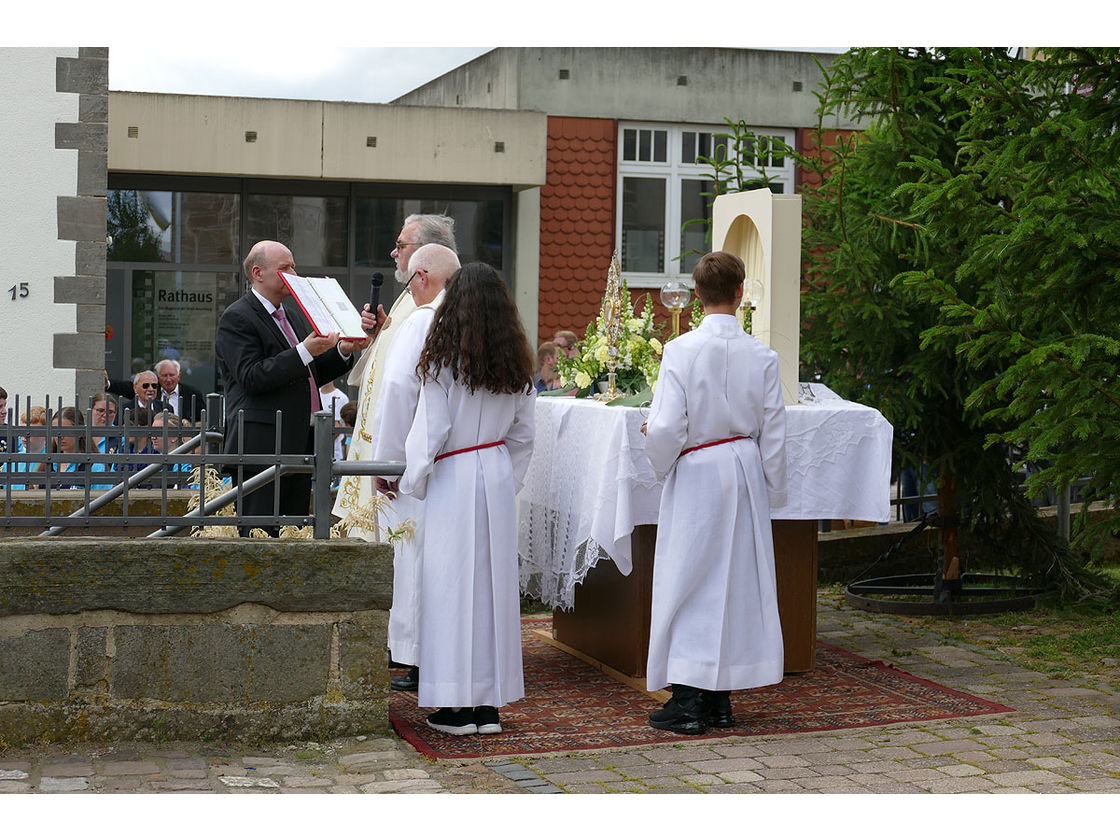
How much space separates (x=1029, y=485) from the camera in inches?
265

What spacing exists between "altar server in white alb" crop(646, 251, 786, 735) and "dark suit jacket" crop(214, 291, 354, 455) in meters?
1.73

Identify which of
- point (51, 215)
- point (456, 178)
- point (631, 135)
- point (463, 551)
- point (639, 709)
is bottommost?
point (639, 709)

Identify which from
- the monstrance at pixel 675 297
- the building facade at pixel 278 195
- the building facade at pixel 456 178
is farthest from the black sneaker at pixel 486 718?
the building facade at pixel 278 195

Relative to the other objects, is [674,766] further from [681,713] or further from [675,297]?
[675,297]

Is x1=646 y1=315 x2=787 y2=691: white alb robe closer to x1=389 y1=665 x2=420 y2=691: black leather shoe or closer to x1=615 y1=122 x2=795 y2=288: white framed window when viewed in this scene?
x1=389 y1=665 x2=420 y2=691: black leather shoe

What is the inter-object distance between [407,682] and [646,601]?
1251 mm

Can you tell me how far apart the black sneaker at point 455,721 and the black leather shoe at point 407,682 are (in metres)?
0.80

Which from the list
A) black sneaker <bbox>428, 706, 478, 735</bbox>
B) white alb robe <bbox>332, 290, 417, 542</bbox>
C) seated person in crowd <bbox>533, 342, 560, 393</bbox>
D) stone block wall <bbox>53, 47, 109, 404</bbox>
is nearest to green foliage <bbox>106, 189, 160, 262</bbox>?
stone block wall <bbox>53, 47, 109, 404</bbox>

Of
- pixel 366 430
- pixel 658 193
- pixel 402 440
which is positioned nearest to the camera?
pixel 402 440

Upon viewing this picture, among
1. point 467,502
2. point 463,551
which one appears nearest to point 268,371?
point 467,502

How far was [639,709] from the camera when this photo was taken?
6539 millimetres

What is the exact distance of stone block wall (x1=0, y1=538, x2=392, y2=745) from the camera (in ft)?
17.8

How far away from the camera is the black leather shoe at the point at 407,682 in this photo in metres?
6.95

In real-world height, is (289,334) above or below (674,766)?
above
